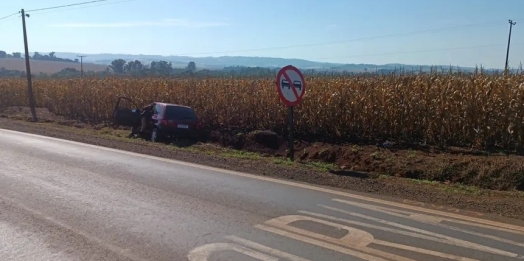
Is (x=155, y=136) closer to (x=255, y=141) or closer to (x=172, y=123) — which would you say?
(x=172, y=123)

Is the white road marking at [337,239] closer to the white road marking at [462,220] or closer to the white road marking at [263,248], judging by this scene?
the white road marking at [263,248]

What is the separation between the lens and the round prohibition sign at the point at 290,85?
1230cm

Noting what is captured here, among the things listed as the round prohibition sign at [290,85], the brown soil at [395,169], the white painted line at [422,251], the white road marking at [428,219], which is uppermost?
the round prohibition sign at [290,85]

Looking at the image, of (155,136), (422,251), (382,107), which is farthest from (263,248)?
(155,136)

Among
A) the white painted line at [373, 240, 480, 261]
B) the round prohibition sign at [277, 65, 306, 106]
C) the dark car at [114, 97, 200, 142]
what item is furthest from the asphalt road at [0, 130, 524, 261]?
the dark car at [114, 97, 200, 142]

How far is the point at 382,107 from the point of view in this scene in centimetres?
1582

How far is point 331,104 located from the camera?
55.7 feet

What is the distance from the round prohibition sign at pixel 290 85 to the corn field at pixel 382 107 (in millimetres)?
4317

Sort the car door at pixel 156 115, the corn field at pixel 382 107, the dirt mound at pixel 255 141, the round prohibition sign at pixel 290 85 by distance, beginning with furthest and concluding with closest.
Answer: the car door at pixel 156 115 → the dirt mound at pixel 255 141 → the corn field at pixel 382 107 → the round prohibition sign at pixel 290 85

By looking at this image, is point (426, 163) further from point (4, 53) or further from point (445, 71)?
→ point (4, 53)

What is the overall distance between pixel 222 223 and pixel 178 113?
11665mm

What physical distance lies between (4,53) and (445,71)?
15153 cm

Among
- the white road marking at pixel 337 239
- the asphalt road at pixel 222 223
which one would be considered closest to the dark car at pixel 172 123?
the asphalt road at pixel 222 223

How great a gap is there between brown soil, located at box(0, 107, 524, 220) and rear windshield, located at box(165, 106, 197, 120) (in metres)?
1.60
